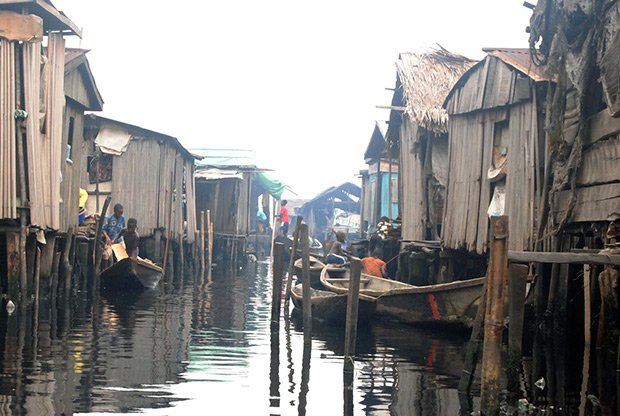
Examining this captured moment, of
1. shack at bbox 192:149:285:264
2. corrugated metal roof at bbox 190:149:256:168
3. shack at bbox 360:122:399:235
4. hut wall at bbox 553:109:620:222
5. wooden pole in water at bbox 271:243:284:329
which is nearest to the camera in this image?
hut wall at bbox 553:109:620:222

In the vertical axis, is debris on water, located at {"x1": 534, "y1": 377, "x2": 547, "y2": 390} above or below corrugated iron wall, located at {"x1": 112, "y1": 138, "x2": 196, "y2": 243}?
below

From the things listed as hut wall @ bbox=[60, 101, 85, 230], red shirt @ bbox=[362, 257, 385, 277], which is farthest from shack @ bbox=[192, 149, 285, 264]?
red shirt @ bbox=[362, 257, 385, 277]

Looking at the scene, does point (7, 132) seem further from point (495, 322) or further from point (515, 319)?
point (495, 322)

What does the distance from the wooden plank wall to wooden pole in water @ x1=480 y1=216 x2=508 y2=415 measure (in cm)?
1175

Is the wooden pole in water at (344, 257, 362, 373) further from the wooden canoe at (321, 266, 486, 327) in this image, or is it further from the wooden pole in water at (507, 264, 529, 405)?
the wooden canoe at (321, 266, 486, 327)

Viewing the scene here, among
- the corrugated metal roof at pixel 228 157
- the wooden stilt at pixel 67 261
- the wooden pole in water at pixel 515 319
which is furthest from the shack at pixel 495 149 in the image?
the corrugated metal roof at pixel 228 157

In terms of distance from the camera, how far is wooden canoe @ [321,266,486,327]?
523 inches

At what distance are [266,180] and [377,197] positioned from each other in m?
11.9

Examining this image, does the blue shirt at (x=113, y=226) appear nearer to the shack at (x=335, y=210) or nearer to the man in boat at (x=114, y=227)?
the man in boat at (x=114, y=227)

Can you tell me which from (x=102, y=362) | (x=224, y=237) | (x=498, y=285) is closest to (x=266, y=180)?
(x=224, y=237)

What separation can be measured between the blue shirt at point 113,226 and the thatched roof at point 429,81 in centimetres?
667

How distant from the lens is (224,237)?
109 ft

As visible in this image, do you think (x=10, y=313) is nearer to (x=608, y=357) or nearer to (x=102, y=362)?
(x=102, y=362)

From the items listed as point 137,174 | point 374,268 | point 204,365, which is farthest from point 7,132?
point 137,174
